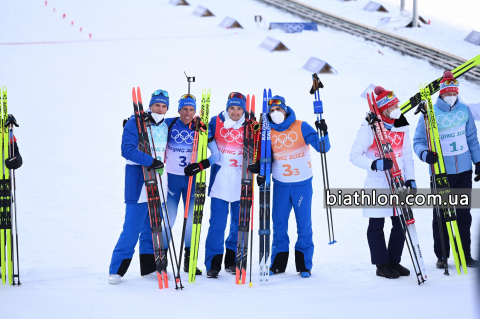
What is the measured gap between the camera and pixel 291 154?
4879 mm

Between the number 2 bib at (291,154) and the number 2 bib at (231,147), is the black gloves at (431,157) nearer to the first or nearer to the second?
the number 2 bib at (291,154)

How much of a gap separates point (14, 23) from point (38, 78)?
503 cm

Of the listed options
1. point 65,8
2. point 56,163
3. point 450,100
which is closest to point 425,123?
point 450,100

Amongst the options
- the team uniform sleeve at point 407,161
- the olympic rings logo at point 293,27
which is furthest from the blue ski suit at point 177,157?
the olympic rings logo at point 293,27

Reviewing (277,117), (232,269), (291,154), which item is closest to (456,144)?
(291,154)

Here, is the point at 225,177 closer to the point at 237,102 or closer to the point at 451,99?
the point at 237,102

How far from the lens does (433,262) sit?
204 inches

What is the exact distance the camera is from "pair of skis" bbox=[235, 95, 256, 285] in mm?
4719

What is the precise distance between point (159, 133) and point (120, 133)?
213 inches

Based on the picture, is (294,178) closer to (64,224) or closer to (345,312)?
(345,312)

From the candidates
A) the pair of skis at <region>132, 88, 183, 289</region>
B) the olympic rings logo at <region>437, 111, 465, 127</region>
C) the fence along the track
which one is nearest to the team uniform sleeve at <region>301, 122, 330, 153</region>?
the olympic rings logo at <region>437, 111, 465, 127</region>

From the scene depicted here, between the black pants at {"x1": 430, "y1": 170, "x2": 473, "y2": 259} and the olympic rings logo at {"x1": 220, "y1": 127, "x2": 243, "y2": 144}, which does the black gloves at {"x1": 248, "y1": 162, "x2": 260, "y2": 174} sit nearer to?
the olympic rings logo at {"x1": 220, "y1": 127, "x2": 243, "y2": 144}

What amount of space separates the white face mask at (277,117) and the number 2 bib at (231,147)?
361mm

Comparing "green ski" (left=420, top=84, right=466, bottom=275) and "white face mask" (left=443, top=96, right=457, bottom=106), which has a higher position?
"white face mask" (left=443, top=96, right=457, bottom=106)
